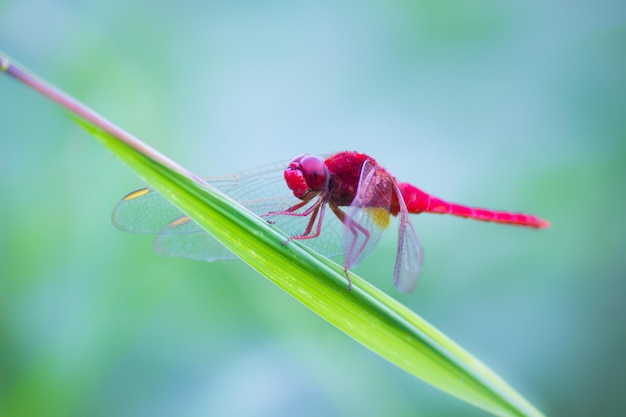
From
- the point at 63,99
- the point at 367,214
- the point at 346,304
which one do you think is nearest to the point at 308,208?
the point at 367,214

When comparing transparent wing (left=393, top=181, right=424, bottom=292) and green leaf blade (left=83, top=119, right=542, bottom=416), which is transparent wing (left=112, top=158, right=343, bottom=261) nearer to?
transparent wing (left=393, top=181, right=424, bottom=292)

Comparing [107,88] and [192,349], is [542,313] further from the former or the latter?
[107,88]

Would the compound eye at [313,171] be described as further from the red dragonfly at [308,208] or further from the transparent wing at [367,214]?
the transparent wing at [367,214]

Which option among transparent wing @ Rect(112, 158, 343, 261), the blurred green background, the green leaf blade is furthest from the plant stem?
the blurred green background

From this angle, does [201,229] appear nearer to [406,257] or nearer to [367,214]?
[367,214]

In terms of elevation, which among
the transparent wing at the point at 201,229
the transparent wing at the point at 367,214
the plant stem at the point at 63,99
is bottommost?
the transparent wing at the point at 201,229

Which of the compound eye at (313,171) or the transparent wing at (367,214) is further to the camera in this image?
the compound eye at (313,171)

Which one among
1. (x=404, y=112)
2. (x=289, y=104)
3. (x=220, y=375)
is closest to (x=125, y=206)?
(x=220, y=375)

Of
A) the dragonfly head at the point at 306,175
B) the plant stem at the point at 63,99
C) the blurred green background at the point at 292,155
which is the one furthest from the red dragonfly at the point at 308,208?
the plant stem at the point at 63,99
